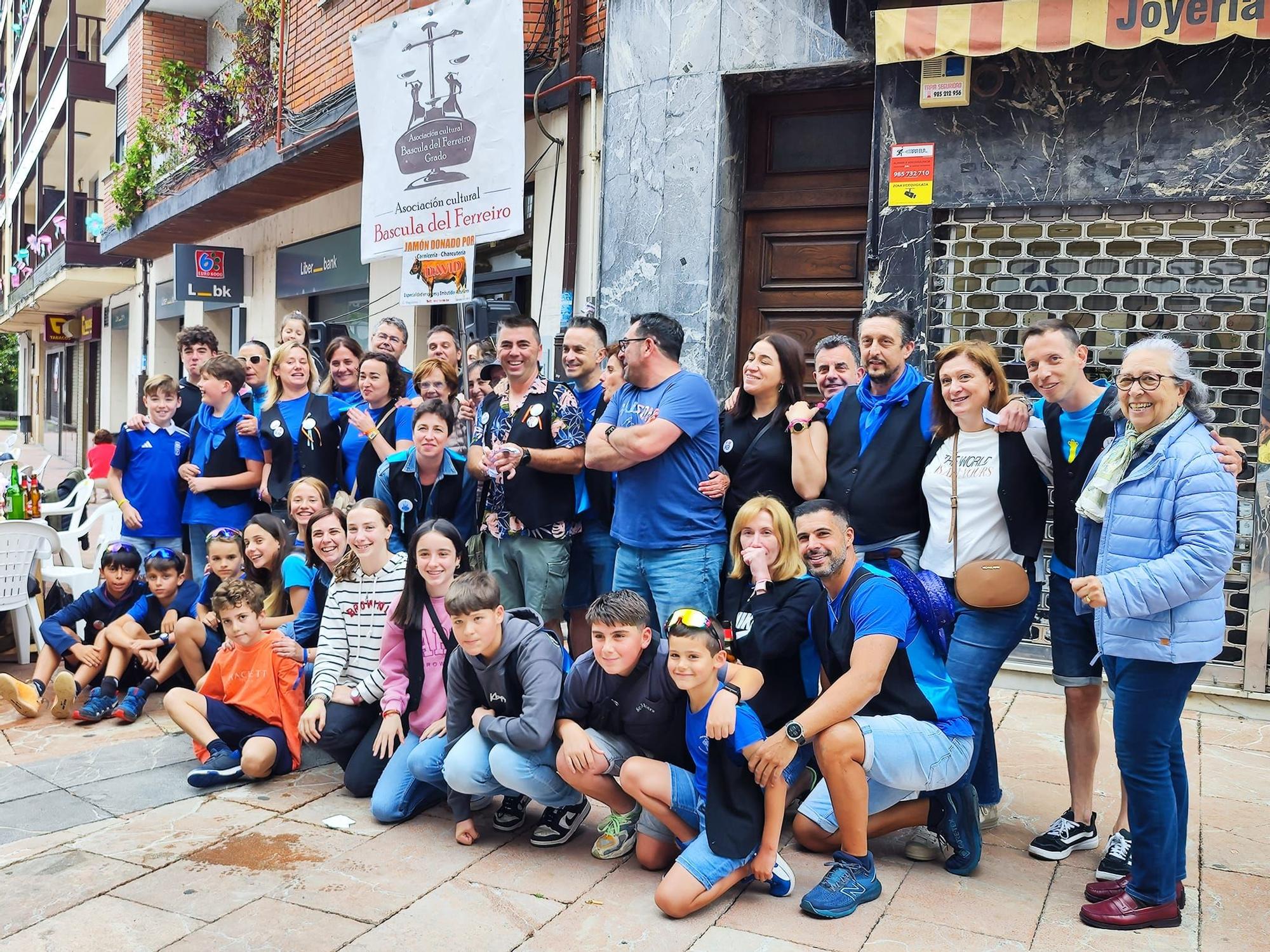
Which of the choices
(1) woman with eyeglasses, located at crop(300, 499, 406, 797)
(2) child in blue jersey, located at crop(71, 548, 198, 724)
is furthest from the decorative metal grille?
(2) child in blue jersey, located at crop(71, 548, 198, 724)

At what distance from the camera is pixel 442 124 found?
297 inches

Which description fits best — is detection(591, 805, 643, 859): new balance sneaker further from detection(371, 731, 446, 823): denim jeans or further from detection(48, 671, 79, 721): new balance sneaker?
detection(48, 671, 79, 721): new balance sneaker

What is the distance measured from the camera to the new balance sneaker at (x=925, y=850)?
13.2ft

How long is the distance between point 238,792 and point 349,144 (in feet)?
22.5

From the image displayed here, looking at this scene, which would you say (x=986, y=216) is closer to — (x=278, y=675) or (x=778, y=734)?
(x=778, y=734)

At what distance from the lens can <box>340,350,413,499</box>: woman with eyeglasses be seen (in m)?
5.91

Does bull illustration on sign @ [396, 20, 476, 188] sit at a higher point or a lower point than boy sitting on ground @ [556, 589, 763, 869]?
higher

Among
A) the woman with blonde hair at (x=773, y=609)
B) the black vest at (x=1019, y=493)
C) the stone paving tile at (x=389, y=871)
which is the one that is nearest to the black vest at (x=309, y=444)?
the stone paving tile at (x=389, y=871)

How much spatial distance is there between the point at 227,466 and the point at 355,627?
85.0 inches

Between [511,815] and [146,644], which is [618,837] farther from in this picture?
[146,644]

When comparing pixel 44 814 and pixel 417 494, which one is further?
pixel 417 494

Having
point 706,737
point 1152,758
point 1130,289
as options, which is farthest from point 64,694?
point 1130,289

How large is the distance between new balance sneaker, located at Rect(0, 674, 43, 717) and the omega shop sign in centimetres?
966

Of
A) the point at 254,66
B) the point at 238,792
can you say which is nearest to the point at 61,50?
the point at 254,66
